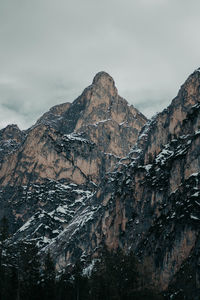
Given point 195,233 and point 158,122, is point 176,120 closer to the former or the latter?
point 158,122

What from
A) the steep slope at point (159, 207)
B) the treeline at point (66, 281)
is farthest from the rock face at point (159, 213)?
the treeline at point (66, 281)

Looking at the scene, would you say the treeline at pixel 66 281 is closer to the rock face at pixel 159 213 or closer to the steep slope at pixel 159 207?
the rock face at pixel 159 213

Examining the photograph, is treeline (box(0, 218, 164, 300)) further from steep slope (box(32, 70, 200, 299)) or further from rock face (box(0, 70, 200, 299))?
steep slope (box(32, 70, 200, 299))

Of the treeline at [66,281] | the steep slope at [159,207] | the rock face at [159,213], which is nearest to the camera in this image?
the treeline at [66,281]

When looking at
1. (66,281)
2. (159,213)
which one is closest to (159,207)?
(159,213)

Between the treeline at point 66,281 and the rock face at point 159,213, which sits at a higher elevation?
the rock face at point 159,213

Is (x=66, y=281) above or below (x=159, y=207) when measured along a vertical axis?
below

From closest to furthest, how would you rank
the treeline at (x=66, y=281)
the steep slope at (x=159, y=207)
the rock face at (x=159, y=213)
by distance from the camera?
the treeline at (x=66, y=281) < the rock face at (x=159, y=213) < the steep slope at (x=159, y=207)

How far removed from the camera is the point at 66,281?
11038 cm

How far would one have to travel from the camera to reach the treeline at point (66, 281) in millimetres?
89000

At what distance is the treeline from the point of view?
89000 mm

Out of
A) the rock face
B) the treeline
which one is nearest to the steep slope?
the rock face

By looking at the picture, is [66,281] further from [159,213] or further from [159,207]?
[159,207]

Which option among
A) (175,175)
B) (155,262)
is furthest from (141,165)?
(155,262)
